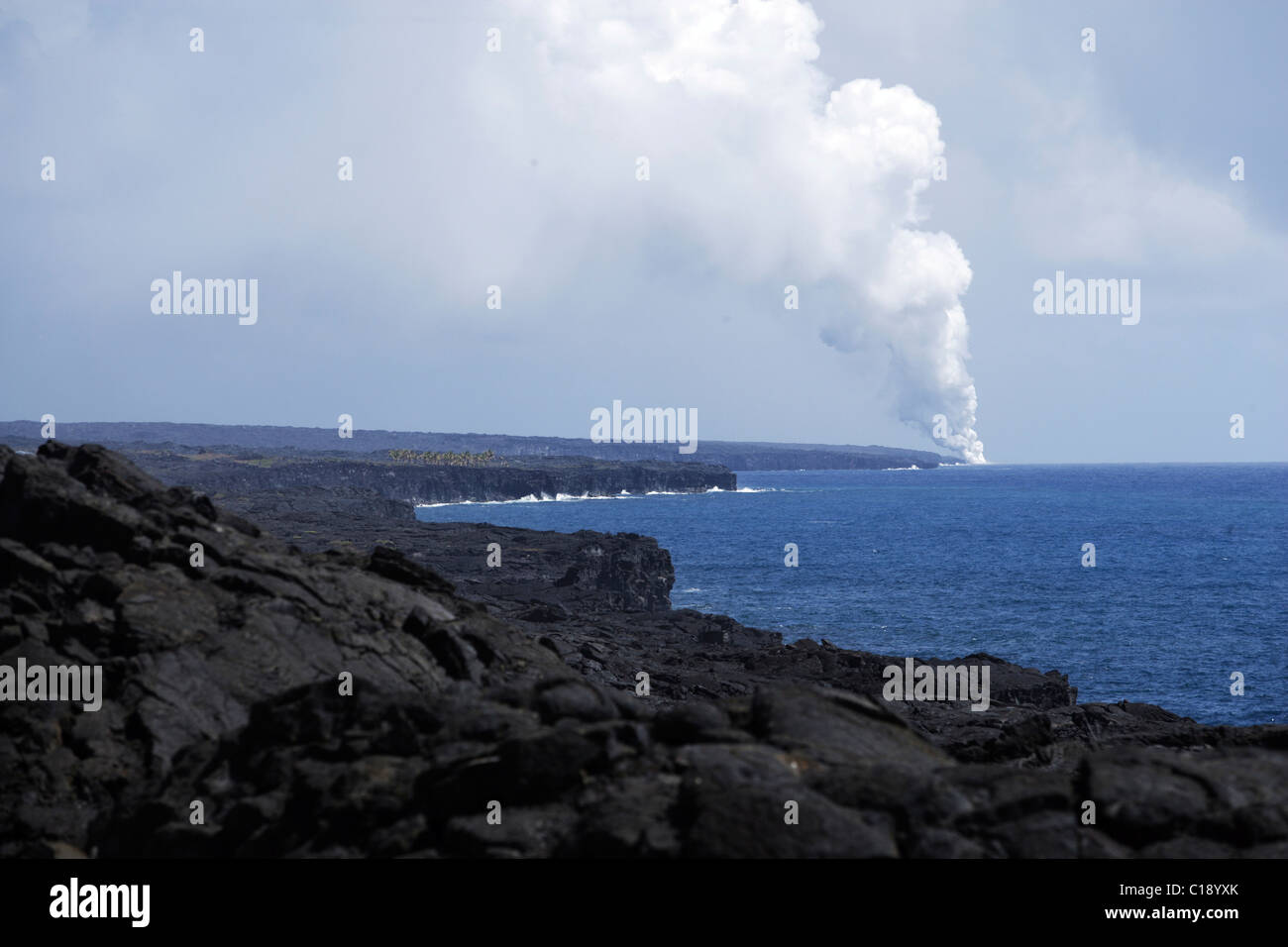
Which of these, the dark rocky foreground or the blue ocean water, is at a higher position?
the dark rocky foreground

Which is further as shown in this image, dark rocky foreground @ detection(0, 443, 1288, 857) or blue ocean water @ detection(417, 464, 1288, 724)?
blue ocean water @ detection(417, 464, 1288, 724)

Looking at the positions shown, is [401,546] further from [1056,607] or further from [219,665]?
[219,665]

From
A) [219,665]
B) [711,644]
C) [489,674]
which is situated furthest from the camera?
[711,644]

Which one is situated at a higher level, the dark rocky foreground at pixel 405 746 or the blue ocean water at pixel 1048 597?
the dark rocky foreground at pixel 405 746

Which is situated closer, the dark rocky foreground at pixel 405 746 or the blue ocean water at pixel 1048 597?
the dark rocky foreground at pixel 405 746

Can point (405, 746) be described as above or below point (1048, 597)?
above
